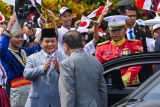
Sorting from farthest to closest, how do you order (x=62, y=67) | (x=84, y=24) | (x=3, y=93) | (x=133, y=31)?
(x=84, y=24) < (x=133, y=31) < (x=3, y=93) < (x=62, y=67)

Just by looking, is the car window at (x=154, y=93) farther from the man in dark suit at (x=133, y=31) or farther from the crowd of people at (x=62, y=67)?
the man in dark suit at (x=133, y=31)

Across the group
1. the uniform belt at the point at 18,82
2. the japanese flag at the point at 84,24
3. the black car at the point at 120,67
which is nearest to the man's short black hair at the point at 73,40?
the black car at the point at 120,67

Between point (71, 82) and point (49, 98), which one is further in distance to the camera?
point (49, 98)

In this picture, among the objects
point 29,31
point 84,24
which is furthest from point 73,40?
point 29,31

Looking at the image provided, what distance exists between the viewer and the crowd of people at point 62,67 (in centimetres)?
1008

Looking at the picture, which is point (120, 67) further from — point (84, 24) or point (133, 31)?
point (84, 24)

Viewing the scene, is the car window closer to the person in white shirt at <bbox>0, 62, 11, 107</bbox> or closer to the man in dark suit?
the person in white shirt at <bbox>0, 62, 11, 107</bbox>

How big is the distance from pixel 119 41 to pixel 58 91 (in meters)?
1.73

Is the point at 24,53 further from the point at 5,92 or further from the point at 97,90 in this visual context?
the point at 97,90

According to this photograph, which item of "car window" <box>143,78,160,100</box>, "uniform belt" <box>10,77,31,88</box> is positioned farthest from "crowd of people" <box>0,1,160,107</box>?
"car window" <box>143,78,160,100</box>

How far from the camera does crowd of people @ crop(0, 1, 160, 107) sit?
10078 mm

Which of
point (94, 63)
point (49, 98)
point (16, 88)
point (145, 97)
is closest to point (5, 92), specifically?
point (16, 88)

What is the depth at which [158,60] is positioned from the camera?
32.9 feet

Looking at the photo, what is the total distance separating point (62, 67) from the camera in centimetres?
1009
